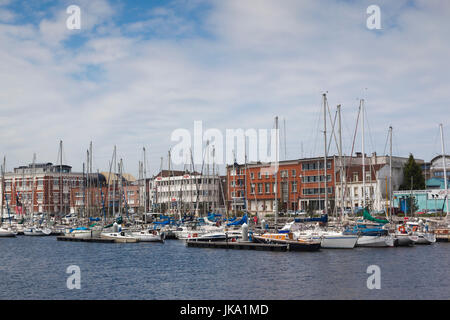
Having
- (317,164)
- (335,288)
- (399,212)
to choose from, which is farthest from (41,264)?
(317,164)

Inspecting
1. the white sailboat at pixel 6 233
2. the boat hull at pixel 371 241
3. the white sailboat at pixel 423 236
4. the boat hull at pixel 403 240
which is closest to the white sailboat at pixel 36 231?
the white sailboat at pixel 6 233

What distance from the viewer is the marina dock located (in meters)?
63.0

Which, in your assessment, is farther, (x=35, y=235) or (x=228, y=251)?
(x=35, y=235)

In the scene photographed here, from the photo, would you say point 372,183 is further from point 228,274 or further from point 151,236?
point 228,274

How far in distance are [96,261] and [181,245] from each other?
70.4ft

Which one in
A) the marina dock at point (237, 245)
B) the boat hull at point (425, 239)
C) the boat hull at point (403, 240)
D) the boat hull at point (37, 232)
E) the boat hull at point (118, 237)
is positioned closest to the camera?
the marina dock at point (237, 245)

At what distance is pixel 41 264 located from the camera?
54000mm

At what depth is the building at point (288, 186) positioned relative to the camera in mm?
124938

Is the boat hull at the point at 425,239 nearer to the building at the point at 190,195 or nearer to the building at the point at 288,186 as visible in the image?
the building at the point at 288,186

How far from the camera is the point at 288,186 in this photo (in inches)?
5118

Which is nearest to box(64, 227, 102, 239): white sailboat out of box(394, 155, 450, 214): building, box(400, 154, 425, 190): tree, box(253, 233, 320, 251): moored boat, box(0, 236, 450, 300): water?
box(0, 236, 450, 300): water

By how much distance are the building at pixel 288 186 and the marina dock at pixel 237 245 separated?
50305mm
